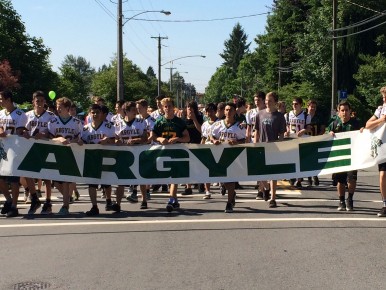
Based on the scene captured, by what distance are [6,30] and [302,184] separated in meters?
54.2

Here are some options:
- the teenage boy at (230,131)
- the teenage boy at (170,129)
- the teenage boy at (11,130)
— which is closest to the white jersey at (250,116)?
the teenage boy at (230,131)

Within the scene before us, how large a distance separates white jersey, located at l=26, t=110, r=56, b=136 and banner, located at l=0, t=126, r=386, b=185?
25 centimetres

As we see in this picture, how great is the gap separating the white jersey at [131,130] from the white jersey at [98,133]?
40 cm

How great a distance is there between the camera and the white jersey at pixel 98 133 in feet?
32.9

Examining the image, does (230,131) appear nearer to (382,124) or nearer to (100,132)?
(100,132)

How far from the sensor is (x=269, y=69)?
67.1m

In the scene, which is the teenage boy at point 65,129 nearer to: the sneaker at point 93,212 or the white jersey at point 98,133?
the white jersey at point 98,133

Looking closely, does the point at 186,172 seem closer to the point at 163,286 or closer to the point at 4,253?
the point at 4,253

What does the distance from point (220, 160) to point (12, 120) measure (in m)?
3.78

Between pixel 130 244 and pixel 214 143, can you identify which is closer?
pixel 130 244

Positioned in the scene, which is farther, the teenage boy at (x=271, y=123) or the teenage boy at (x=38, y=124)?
the teenage boy at (x=271, y=123)

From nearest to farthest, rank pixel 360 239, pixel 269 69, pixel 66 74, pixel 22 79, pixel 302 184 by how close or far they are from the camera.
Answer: pixel 360 239 < pixel 302 184 < pixel 22 79 < pixel 269 69 < pixel 66 74

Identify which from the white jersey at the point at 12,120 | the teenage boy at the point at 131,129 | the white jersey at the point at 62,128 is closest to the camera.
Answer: the white jersey at the point at 12,120

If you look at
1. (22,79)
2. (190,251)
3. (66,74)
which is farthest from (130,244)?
(66,74)
